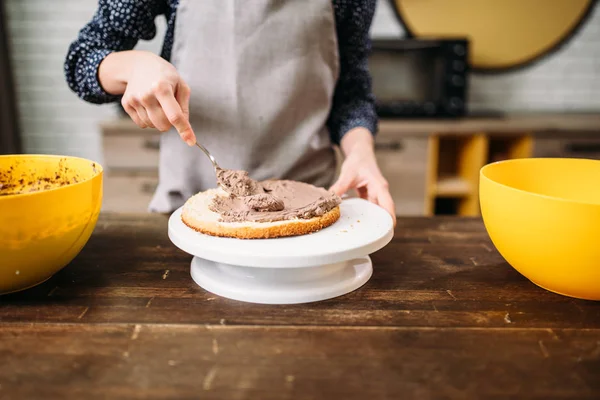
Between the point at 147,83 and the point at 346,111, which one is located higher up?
the point at 147,83

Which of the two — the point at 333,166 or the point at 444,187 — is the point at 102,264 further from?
the point at 444,187

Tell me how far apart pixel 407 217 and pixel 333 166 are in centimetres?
33

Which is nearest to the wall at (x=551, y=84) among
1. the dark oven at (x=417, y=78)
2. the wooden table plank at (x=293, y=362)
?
the dark oven at (x=417, y=78)

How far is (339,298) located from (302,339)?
129 millimetres

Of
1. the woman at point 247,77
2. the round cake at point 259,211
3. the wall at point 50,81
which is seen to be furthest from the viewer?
the wall at point 50,81

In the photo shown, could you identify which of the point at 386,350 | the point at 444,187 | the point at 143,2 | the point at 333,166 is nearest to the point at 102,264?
the point at 386,350

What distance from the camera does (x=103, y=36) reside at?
110 cm

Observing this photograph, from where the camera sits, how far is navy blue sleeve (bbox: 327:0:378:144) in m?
1.24

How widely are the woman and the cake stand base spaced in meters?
0.31

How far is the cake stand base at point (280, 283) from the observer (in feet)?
2.27

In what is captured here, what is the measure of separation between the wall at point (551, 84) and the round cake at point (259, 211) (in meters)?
2.47

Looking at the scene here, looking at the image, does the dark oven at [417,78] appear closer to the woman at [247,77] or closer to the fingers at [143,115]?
the woman at [247,77]

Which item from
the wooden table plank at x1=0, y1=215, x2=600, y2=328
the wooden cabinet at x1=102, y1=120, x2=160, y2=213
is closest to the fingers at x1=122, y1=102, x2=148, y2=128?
the wooden table plank at x1=0, y1=215, x2=600, y2=328

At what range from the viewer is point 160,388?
0.51m
